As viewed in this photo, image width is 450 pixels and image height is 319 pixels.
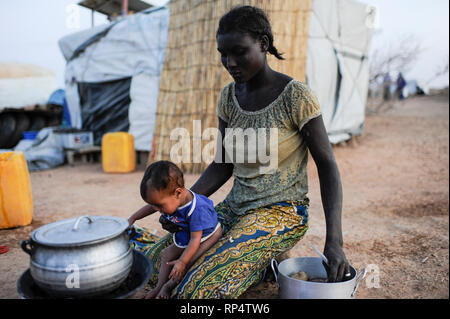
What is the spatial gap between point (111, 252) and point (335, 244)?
86 cm

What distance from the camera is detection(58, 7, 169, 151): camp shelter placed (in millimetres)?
6391

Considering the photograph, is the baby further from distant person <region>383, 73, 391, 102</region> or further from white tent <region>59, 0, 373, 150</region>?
distant person <region>383, 73, 391, 102</region>

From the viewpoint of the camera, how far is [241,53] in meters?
1.52

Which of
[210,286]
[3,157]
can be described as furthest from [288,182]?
[3,157]

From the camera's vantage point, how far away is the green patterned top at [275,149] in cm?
160

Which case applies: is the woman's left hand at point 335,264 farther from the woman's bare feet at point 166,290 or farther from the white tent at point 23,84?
the white tent at point 23,84

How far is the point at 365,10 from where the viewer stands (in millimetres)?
6922

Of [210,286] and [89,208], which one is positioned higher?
[210,286]

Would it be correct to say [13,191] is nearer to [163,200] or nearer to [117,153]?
[163,200]

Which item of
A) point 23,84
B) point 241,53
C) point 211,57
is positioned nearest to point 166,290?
point 241,53

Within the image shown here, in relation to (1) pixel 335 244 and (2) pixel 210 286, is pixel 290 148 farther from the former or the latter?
(2) pixel 210 286

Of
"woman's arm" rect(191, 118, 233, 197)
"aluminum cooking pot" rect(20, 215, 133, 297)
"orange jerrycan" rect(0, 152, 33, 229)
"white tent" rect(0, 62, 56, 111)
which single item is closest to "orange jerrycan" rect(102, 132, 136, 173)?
"orange jerrycan" rect(0, 152, 33, 229)

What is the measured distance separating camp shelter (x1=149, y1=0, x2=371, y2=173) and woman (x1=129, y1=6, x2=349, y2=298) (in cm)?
337

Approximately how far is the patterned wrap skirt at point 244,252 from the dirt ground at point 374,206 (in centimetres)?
55
